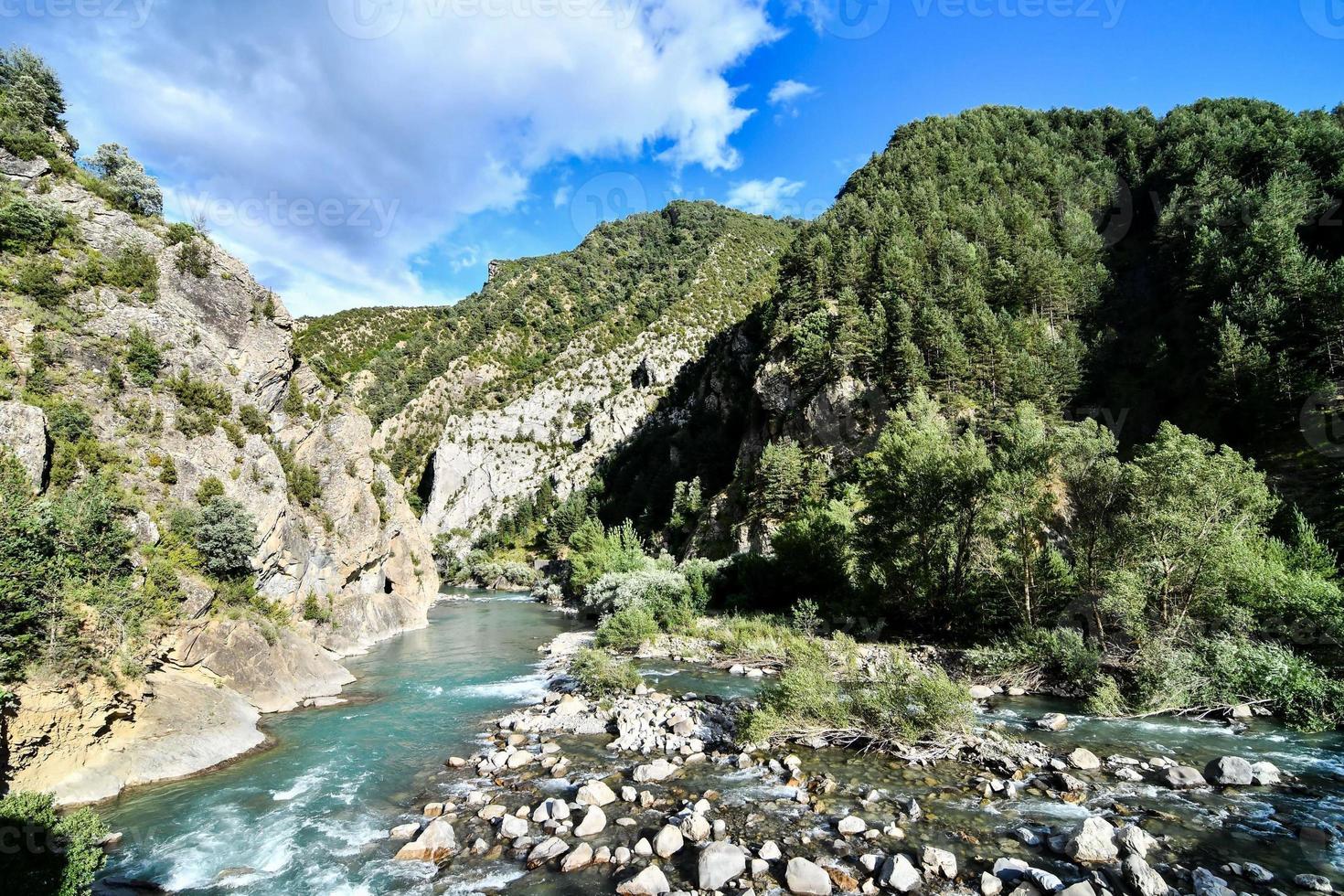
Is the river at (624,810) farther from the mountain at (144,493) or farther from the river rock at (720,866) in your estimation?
the mountain at (144,493)

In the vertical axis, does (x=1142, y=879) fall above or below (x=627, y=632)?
above

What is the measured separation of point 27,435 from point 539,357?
4526 inches

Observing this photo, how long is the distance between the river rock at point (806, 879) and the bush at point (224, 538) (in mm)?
23297

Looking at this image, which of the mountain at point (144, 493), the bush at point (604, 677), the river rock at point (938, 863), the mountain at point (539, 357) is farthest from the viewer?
the mountain at point (539, 357)

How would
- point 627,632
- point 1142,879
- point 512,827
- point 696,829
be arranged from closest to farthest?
point 1142,879
point 696,829
point 512,827
point 627,632

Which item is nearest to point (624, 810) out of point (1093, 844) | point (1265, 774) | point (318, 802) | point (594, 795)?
point (594, 795)

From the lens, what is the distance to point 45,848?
7.59m

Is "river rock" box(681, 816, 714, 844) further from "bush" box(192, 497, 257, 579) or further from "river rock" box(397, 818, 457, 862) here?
"bush" box(192, 497, 257, 579)

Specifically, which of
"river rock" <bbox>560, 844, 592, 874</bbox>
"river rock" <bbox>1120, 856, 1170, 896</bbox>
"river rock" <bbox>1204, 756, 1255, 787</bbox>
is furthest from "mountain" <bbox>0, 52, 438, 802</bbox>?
"river rock" <bbox>1204, 756, 1255, 787</bbox>

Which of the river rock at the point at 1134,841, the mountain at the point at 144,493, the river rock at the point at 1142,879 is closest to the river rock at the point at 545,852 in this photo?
the river rock at the point at 1142,879

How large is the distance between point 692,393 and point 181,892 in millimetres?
91262

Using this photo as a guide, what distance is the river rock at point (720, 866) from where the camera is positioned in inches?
376

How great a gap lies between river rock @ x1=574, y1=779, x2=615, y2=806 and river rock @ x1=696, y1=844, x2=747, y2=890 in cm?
331

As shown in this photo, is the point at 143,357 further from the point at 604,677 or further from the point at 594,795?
the point at 594,795
